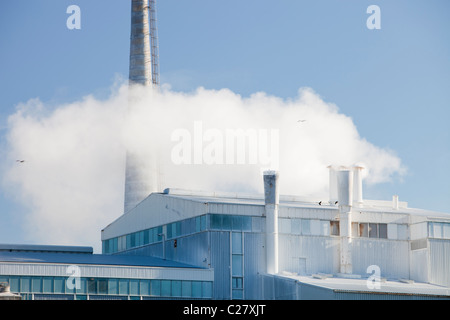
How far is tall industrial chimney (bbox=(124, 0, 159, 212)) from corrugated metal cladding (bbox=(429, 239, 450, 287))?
32.3 m

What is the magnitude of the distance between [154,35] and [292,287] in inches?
1597

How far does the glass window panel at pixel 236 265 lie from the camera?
71.0 meters

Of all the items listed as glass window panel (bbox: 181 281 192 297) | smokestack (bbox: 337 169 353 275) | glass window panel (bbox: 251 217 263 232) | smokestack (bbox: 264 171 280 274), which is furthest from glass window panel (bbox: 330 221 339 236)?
glass window panel (bbox: 181 281 192 297)

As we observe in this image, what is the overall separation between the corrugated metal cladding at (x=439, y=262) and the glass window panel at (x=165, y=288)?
21.3 meters

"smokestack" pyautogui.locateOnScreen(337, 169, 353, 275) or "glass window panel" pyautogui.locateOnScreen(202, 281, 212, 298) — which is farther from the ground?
"smokestack" pyautogui.locateOnScreen(337, 169, 353, 275)

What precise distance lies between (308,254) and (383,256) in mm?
6609

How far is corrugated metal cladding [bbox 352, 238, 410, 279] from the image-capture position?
7531cm

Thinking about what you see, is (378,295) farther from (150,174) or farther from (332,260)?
(150,174)

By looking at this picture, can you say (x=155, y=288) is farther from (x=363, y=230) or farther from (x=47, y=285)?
(x=363, y=230)

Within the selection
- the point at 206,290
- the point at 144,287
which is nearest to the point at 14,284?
the point at 144,287

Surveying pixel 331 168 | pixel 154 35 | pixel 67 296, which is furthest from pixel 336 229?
pixel 154 35

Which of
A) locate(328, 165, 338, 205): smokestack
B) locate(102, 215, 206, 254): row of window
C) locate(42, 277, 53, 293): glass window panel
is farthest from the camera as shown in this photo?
locate(328, 165, 338, 205): smokestack

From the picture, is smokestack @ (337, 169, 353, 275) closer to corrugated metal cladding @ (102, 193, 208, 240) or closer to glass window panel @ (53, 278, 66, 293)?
corrugated metal cladding @ (102, 193, 208, 240)
